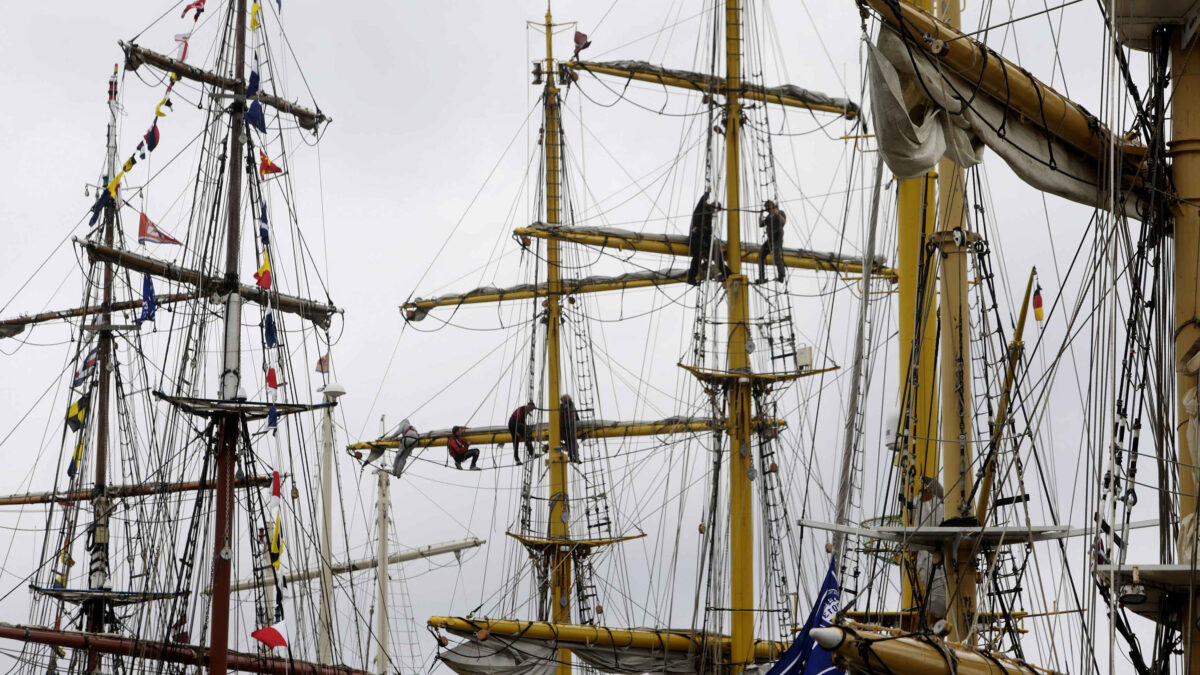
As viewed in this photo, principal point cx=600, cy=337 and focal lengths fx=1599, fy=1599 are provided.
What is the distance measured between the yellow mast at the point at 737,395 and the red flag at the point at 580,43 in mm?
5559

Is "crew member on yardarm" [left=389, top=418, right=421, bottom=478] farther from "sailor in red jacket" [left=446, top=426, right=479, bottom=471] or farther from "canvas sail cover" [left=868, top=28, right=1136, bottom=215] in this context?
"canvas sail cover" [left=868, top=28, right=1136, bottom=215]

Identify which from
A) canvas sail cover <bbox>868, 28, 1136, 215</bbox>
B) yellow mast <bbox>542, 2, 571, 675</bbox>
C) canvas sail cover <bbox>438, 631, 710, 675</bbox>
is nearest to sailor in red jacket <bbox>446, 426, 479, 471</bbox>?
yellow mast <bbox>542, 2, 571, 675</bbox>

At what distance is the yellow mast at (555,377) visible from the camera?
37.0m

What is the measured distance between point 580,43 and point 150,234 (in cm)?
1211

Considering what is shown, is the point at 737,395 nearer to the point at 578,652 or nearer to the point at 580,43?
the point at 578,652

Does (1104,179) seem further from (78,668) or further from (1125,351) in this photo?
(78,668)

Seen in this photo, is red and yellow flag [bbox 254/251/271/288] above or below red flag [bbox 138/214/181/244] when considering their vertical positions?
below

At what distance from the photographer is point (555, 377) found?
3844cm

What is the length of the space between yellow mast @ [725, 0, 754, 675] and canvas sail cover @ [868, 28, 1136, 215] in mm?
16109

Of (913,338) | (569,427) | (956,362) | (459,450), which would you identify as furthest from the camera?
(459,450)

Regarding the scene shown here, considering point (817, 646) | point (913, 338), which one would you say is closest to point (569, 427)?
point (913, 338)

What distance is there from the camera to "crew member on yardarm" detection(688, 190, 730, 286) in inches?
1224

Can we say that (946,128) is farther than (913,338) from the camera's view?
No

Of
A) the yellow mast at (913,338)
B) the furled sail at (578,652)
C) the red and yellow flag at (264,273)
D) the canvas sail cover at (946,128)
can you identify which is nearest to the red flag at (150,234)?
the red and yellow flag at (264,273)
